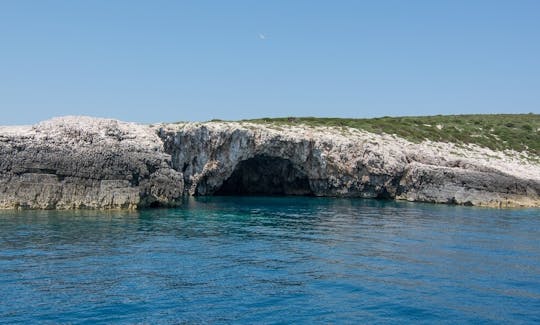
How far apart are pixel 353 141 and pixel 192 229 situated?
3444 cm

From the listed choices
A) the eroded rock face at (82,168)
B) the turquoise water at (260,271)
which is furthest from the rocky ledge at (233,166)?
the turquoise water at (260,271)

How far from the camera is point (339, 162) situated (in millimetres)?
60156

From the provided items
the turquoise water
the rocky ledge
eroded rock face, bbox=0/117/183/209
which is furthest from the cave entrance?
the turquoise water

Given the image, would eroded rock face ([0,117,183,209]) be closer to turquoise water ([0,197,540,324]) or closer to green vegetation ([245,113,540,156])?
turquoise water ([0,197,540,324])

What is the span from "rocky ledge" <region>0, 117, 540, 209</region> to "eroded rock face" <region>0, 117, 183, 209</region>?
0.25 ft

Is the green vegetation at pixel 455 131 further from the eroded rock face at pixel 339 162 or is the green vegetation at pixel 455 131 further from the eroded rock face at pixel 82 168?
Result: the eroded rock face at pixel 82 168

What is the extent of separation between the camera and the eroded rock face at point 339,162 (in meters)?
56.2

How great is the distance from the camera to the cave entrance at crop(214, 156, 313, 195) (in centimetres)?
6494

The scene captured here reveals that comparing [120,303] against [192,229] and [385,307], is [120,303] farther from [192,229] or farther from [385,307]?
[192,229]

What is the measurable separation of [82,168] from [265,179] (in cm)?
3106

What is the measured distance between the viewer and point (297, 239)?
92.6 feet

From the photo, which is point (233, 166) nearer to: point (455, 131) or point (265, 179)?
point (265, 179)

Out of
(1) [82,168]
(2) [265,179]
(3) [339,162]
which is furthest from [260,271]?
(2) [265,179]

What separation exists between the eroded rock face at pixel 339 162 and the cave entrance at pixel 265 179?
0.50 meters
